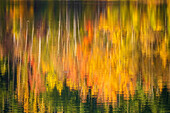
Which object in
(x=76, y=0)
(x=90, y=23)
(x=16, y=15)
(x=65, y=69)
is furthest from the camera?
(x=76, y=0)

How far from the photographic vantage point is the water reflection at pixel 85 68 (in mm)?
24547

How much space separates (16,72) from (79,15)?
133 ft

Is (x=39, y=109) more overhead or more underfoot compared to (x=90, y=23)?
more underfoot

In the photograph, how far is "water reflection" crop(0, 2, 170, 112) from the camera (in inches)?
966

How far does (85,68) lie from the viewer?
108 feet

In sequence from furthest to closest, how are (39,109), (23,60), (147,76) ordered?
(23,60) → (147,76) → (39,109)

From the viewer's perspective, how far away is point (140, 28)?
53.2 m

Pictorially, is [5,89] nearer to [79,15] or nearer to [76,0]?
[79,15]

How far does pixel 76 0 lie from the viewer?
355ft

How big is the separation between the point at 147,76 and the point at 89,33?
19386mm

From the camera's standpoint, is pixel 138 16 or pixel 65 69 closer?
pixel 65 69

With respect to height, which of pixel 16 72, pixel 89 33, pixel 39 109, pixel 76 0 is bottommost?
pixel 39 109

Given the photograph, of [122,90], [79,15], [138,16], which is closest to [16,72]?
[122,90]

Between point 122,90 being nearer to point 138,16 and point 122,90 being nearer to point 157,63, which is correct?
point 157,63
